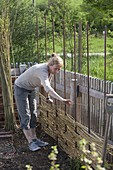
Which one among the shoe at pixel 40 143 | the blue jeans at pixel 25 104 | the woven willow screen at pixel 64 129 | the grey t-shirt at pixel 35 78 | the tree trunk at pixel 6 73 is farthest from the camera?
the tree trunk at pixel 6 73

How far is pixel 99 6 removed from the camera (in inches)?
360

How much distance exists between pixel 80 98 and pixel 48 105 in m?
0.56

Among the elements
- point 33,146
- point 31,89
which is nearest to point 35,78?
point 31,89

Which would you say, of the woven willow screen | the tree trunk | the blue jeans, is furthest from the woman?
the tree trunk

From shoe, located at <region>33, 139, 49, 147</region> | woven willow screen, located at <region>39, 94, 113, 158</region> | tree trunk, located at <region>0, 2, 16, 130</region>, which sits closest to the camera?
woven willow screen, located at <region>39, 94, 113, 158</region>

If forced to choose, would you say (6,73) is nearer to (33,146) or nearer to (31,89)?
(31,89)

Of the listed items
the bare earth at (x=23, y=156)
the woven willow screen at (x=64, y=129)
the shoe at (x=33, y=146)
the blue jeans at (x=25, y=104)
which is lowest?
the bare earth at (x=23, y=156)

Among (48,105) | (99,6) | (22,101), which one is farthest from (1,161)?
(99,6)

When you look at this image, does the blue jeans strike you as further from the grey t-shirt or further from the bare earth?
the bare earth

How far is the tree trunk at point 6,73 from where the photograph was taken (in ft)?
17.0

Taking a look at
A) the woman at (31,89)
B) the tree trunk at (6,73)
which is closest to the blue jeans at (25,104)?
the woman at (31,89)

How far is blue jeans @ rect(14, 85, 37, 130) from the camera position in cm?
470

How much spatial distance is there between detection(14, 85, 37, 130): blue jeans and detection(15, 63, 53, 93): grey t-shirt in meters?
0.08

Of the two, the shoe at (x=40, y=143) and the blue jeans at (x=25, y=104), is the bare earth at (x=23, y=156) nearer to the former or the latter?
the shoe at (x=40, y=143)
